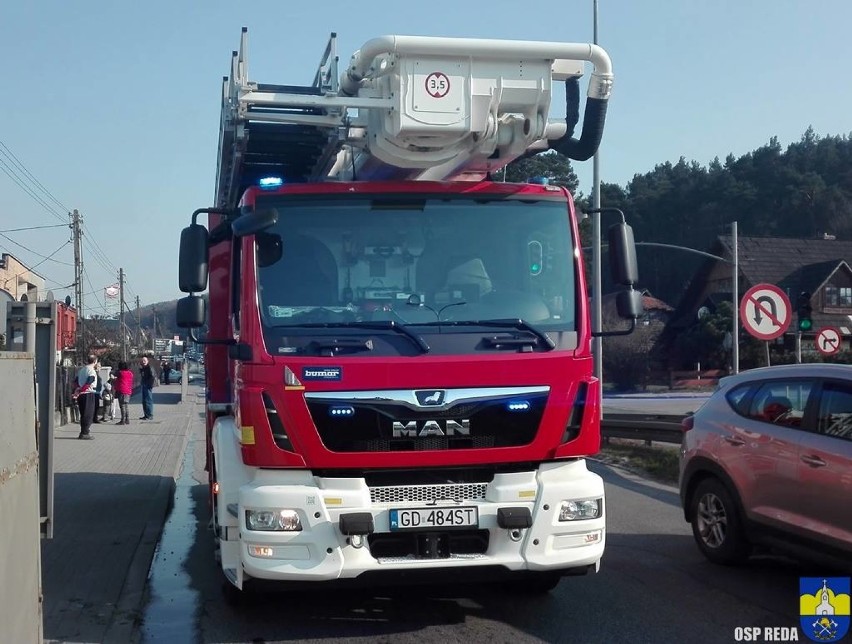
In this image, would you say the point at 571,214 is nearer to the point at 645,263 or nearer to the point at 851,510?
the point at 851,510

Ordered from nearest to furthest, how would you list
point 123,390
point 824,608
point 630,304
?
point 824,608 < point 630,304 < point 123,390

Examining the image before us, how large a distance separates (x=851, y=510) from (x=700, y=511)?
198 centimetres

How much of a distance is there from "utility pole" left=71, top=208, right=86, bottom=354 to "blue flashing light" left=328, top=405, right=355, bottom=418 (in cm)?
3570

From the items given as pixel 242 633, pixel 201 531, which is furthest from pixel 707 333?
pixel 242 633

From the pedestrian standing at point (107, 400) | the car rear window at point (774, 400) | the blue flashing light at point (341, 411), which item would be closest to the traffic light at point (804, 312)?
the car rear window at point (774, 400)

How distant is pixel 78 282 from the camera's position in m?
46.3

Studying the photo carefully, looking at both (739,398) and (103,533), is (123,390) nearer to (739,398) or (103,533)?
(103,533)

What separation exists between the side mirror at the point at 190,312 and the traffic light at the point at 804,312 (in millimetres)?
13782

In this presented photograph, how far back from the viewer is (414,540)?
580cm

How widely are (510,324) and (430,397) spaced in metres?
0.77

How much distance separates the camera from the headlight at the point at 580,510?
598 cm

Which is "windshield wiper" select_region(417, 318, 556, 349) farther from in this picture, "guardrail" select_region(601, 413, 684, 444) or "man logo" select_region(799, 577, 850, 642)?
"guardrail" select_region(601, 413, 684, 444)

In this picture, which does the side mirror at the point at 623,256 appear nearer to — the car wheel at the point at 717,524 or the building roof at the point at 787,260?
the car wheel at the point at 717,524

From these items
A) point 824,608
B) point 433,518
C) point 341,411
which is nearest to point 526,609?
point 433,518
